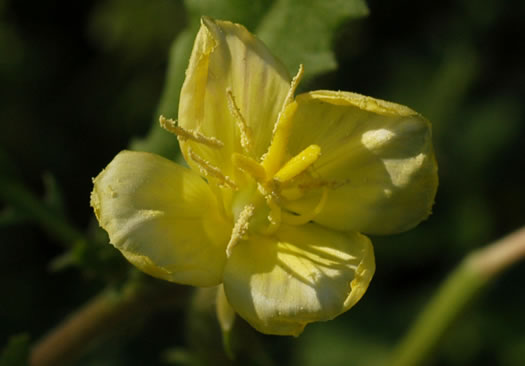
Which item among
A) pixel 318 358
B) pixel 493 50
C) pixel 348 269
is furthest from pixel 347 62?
pixel 348 269

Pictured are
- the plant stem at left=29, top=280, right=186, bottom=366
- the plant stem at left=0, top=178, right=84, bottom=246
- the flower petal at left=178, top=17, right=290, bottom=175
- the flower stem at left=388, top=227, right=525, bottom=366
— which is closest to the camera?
the flower petal at left=178, top=17, right=290, bottom=175

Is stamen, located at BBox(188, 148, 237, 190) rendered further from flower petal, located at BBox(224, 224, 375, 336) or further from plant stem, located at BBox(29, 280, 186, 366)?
plant stem, located at BBox(29, 280, 186, 366)

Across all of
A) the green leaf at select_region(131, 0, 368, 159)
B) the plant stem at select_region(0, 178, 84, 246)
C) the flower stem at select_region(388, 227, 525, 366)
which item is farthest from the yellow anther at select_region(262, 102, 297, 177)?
the flower stem at select_region(388, 227, 525, 366)

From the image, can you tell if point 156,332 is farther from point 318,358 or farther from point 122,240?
point 122,240

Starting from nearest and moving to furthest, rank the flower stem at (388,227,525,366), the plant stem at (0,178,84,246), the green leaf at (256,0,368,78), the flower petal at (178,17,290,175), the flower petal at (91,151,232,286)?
1. the flower petal at (91,151,232,286)
2. the flower petal at (178,17,290,175)
3. the green leaf at (256,0,368,78)
4. the plant stem at (0,178,84,246)
5. the flower stem at (388,227,525,366)

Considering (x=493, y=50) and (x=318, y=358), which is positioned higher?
(x=493, y=50)

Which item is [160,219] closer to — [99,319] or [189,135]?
[189,135]

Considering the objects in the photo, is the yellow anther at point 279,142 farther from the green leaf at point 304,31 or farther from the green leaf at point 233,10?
the green leaf at point 233,10

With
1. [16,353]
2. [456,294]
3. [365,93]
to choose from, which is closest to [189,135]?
[16,353]
